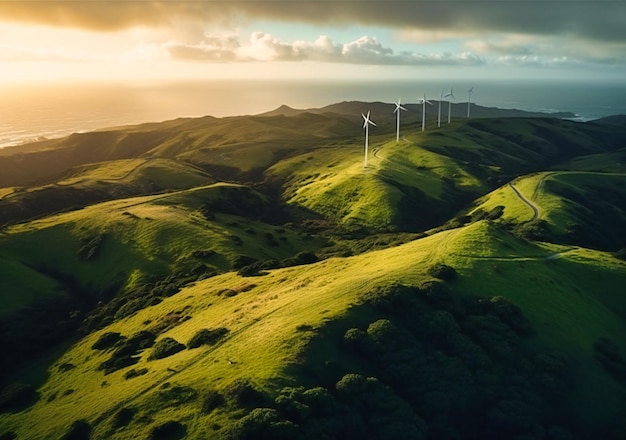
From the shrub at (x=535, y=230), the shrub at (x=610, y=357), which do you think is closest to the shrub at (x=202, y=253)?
the shrub at (x=535, y=230)

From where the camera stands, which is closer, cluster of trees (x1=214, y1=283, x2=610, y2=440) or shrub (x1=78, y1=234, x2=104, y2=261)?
cluster of trees (x1=214, y1=283, x2=610, y2=440)

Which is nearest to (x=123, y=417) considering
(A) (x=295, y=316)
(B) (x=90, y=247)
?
(A) (x=295, y=316)

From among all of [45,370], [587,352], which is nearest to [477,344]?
[587,352]

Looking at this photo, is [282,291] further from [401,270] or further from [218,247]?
[218,247]

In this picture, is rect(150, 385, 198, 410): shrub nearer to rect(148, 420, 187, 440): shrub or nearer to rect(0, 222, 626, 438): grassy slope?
rect(0, 222, 626, 438): grassy slope

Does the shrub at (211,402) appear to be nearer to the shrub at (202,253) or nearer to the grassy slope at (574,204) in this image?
the shrub at (202,253)

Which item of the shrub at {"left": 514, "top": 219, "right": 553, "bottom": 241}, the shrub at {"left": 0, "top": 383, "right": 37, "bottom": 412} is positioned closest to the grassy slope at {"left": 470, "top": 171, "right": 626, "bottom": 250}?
the shrub at {"left": 514, "top": 219, "right": 553, "bottom": 241}
